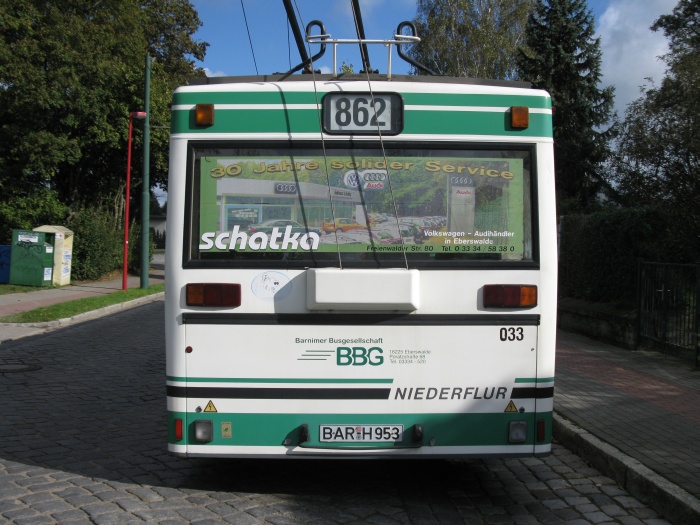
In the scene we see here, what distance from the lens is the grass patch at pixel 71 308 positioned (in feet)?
52.7

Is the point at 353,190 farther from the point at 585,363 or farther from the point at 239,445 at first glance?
the point at 585,363

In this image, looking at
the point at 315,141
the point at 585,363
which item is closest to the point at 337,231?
the point at 315,141

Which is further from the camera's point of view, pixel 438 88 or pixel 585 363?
pixel 585 363

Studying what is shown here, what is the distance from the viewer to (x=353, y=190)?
4.91m

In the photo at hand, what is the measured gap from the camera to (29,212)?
27531 millimetres

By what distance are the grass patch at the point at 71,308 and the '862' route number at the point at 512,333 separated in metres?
13.3

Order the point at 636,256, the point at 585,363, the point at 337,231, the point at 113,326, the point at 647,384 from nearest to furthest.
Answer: the point at 337,231 → the point at 647,384 → the point at 585,363 → the point at 636,256 → the point at 113,326

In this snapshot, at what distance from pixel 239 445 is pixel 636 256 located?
33.5ft

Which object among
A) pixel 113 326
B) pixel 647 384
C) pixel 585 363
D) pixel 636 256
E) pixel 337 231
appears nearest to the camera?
pixel 337 231

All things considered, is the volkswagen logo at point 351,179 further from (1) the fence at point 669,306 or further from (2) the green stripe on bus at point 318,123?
(1) the fence at point 669,306

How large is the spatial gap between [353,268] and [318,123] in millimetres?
992

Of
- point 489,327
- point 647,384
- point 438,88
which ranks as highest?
point 438,88

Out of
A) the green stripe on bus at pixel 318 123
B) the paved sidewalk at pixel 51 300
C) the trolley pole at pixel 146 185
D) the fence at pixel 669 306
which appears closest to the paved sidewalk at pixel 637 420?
the fence at pixel 669 306

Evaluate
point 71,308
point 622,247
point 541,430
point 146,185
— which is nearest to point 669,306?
point 622,247
